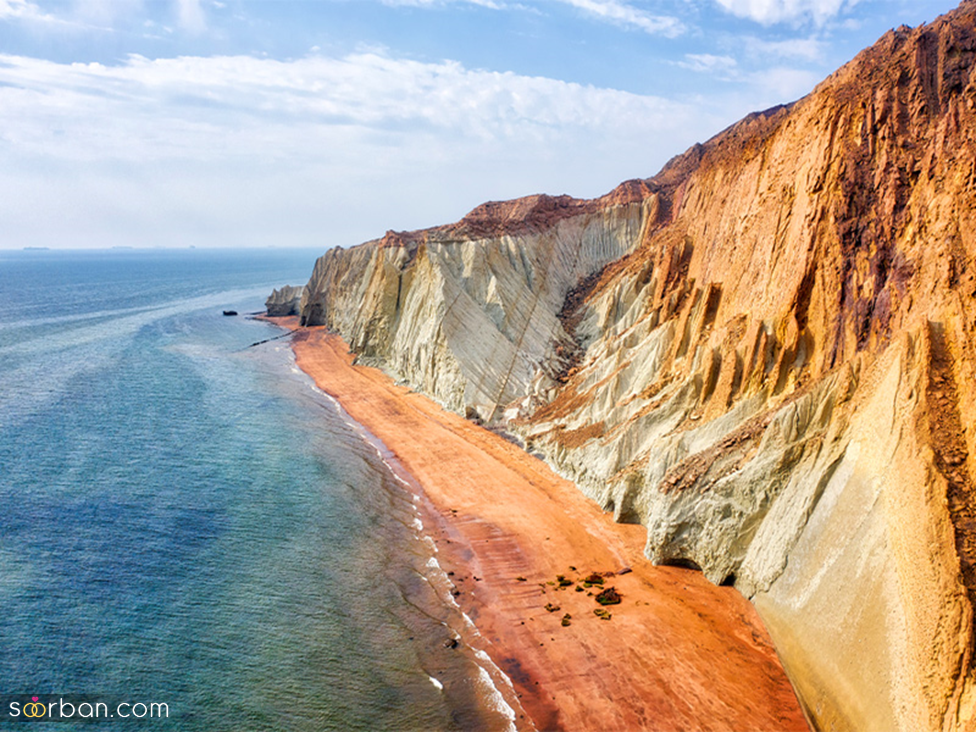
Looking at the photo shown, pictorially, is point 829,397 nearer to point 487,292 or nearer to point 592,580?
point 592,580

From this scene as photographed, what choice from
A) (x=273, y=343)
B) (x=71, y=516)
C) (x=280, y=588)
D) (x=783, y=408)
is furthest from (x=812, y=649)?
(x=273, y=343)

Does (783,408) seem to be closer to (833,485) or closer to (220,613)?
(833,485)

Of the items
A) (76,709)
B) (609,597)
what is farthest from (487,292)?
(76,709)

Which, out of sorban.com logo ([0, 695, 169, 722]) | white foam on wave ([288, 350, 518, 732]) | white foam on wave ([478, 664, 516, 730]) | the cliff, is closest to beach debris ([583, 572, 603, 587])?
the cliff

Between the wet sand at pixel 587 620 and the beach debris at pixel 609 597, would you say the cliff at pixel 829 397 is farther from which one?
the beach debris at pixel 609 597

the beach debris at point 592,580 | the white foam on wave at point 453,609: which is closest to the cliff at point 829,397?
the beach debris at point 592,580

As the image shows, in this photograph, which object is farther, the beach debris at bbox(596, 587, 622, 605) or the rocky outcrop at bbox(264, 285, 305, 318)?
the rocky outcrop at bbox(264, 285, 305, 318)

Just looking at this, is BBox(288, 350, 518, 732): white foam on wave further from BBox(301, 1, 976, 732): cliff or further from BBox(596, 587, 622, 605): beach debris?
BBox(301, 1, 976, 732): cliff
